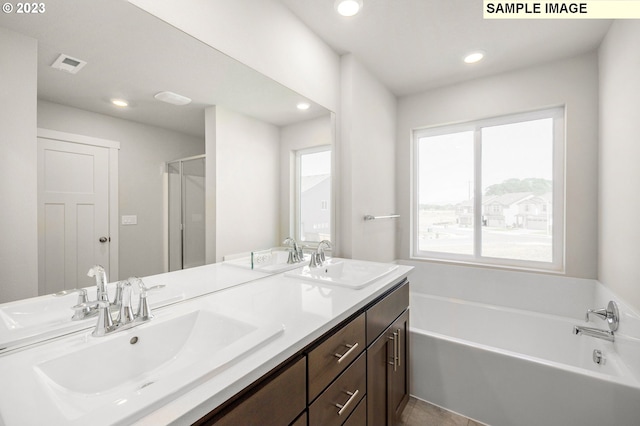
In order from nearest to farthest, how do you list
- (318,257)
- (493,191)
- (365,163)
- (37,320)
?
1. (37,320)
2. (318,257)
3. (365,163)
4. (493,191)

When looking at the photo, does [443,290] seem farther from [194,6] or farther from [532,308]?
[194,6]

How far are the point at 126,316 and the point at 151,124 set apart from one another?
27.4 inches

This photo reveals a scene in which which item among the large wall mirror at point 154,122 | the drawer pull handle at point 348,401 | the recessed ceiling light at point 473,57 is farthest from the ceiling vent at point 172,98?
the recessed ceiling light at point 473,57

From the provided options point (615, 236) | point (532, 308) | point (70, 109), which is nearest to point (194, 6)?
point (70, 109)

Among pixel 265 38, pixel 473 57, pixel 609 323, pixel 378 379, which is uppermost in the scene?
pixel 473 57

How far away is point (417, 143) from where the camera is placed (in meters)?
2.98

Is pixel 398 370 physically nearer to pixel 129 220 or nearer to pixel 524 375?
pixel 524 375

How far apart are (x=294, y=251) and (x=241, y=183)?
59 centimetres

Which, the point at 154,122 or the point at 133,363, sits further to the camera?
the point at 154,122

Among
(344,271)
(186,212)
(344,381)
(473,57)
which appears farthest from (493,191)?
(186,212)

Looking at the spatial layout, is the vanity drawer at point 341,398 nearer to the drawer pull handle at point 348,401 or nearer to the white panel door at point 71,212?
the drawer pull handle at point 348,401

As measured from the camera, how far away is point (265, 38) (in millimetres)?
1551

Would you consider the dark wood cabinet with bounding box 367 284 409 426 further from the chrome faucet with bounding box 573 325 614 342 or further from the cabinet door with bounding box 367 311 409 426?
the chrome faucet with bounding box 573 325 614 342

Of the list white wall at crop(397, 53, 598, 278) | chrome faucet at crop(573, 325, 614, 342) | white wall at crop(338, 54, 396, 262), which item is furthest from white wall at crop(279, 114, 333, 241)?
chrome faucet at crop(573, 325, 614, 342)
